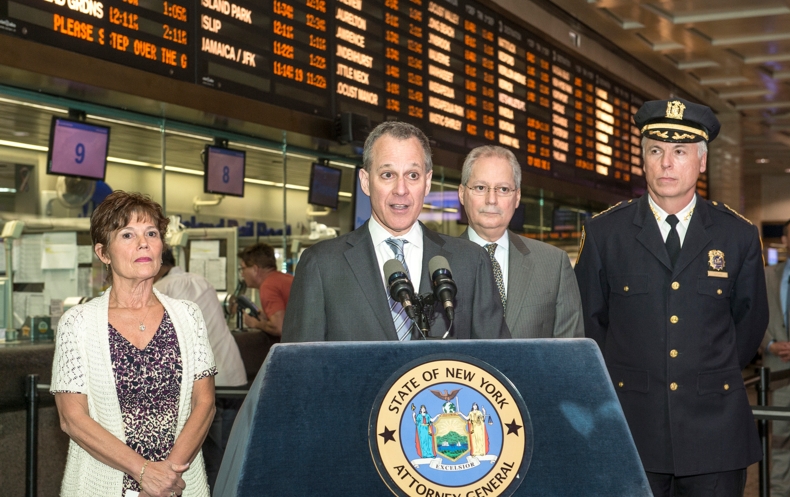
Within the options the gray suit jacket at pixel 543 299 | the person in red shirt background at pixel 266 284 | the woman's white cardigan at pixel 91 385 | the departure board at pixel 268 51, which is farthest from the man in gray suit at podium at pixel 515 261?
the person in red shirt background at pixel 266 284

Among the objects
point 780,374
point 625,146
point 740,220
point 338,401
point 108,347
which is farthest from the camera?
point 625,146

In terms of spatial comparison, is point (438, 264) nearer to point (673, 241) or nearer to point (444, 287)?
point (444, 287)

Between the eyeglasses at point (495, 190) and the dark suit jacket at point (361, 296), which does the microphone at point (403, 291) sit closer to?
the dark suit jacket at point (361, 296)

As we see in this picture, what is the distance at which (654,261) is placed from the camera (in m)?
2.63

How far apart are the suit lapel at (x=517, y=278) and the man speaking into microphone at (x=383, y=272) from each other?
1.99ft

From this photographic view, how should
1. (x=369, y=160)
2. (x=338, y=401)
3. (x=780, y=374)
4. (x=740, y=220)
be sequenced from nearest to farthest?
(x=338, y=401)
(x=369, y=160)
(x=740, y=220)
(x=780, y=374)

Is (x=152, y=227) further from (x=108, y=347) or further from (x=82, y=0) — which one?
(x=82, y=0)

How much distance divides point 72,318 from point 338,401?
1323mm

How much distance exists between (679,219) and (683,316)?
0.96 ft

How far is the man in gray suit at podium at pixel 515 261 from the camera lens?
2738mm

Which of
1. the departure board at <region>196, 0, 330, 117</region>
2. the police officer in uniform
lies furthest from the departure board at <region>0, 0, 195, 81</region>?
the police officer in uniform

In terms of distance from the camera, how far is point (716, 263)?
2578 mm

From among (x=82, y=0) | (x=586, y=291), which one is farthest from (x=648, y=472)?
(x=82, y=0)

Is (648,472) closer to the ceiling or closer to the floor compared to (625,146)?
closer to the floor
